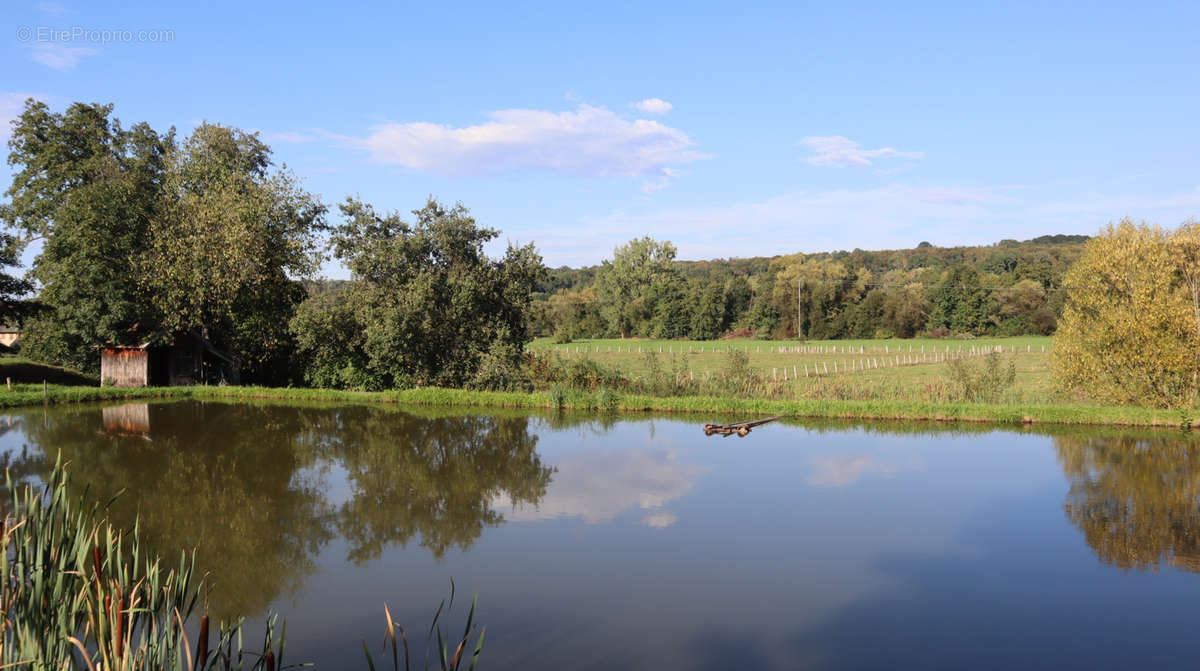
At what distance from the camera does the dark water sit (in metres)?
7.41

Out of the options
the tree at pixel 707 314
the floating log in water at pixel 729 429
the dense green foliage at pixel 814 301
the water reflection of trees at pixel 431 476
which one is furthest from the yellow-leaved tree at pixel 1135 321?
the tree at pixel 707 314

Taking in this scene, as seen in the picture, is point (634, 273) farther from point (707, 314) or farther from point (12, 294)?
point (12, 294)

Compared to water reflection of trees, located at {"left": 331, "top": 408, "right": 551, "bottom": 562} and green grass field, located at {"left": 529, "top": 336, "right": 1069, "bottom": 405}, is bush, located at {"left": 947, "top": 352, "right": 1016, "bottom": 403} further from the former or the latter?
water reflection of trees, located at {"left": 331, "top": 408, "right": 551, "bottom": 562}

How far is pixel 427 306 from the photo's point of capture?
1006 inches

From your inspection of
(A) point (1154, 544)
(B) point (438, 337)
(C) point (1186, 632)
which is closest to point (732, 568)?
(C) point (1186, 632)

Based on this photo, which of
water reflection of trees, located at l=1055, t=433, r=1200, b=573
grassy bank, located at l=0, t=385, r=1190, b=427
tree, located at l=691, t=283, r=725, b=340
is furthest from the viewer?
tree, located at l=691, t=283, r=725, b=340

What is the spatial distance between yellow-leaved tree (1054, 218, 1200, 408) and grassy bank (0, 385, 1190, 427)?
1569mm

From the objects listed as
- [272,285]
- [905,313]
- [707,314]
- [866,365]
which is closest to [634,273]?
[707,314]

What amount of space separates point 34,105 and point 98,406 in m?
18.3

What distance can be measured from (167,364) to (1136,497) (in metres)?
Answer: 31.8

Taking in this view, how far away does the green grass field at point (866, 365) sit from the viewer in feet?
77.0

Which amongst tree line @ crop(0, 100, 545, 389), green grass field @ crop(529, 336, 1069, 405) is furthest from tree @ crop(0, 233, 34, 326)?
green grass field @ crop(529, 336, 1069, 405)

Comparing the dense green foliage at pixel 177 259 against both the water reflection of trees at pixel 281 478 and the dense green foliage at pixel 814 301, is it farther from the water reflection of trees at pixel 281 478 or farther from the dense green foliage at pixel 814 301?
the dense green foliage at pixel 814 301

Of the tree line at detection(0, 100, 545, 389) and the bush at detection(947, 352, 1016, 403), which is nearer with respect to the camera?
the bush at detection(947, 352, 1016, 403)
